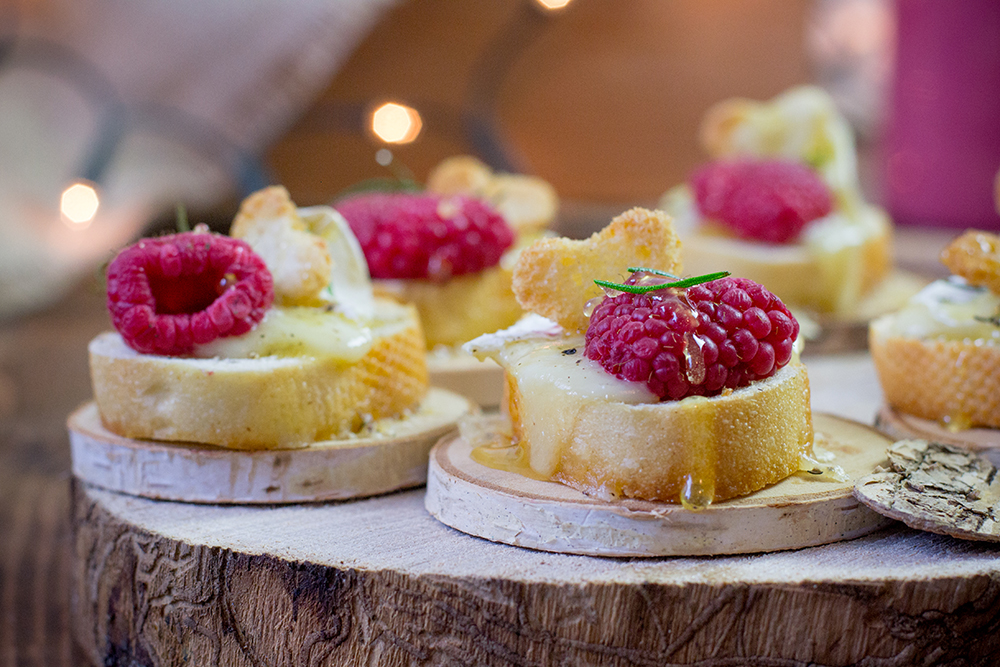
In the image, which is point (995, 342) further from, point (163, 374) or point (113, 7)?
point (113, 7)

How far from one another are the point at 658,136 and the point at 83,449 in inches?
121

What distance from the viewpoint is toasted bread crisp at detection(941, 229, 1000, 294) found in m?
1.67

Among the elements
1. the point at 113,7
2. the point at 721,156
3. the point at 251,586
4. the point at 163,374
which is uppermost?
the point at 113,7

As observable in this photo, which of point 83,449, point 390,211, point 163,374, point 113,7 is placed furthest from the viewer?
point 113,7

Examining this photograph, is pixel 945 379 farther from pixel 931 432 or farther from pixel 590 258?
pixel 590 258

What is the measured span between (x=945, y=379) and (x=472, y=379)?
0.87 m

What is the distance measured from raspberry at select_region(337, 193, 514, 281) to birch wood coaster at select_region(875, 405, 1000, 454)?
87 centimetres

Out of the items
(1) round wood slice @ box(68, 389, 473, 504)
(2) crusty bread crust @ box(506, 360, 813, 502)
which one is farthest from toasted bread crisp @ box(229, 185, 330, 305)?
(2) crusty bread crust @ box(506, 360, 813, 502)

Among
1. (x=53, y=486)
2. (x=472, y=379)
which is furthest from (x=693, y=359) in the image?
(x=53, y=486)

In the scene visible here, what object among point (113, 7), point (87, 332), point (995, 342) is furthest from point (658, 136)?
point (995, 342)

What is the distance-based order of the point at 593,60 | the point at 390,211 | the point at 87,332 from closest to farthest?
the point at 390,211 < the point at 87,332 < the point at 593,60

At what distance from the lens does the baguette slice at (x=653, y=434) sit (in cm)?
133

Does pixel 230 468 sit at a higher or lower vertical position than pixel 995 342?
lower

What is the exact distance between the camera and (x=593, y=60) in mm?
4152
